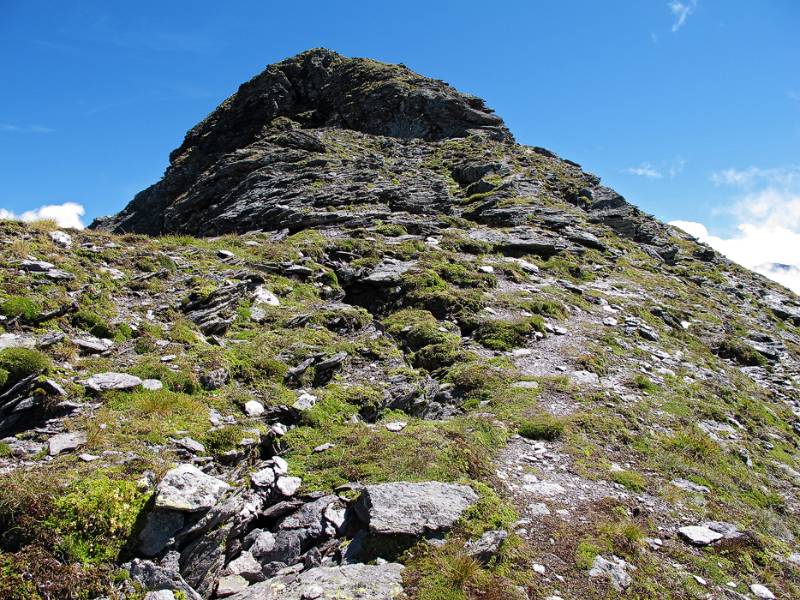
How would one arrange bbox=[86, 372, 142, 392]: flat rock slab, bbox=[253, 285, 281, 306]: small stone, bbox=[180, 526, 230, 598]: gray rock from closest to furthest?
bbox=[180, 526, 230, 598]: gray rock
bbox=[86, 372, 142, 392]: flat rock slab
bbox=[253, 285, 281, 306]: small stone

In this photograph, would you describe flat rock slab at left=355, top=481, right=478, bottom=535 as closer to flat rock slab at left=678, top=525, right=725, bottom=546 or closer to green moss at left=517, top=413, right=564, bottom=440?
green moss at left=517, top=413, right=564, bottom=440

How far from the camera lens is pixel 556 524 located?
8680 millimetres

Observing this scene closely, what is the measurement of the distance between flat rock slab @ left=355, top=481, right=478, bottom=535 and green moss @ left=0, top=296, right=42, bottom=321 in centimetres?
1008

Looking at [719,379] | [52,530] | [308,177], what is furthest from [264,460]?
[308,177]

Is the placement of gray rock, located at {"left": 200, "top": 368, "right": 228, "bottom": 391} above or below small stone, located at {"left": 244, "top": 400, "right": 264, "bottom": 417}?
above

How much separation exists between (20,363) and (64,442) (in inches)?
109

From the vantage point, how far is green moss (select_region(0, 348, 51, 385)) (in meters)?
9.34

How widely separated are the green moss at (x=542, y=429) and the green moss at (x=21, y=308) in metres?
13.1

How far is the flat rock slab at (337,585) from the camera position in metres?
6.18

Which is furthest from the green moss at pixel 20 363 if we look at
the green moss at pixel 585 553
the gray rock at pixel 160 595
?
the green moss at pixel 585 553

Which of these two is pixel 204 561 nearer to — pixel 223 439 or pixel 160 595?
pixel 160 595

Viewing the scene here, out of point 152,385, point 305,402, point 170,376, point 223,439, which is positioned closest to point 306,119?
point 170,376

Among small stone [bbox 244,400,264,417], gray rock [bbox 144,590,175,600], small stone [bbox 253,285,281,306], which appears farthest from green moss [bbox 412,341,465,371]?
gray rock [bbox 144,590,175,600]

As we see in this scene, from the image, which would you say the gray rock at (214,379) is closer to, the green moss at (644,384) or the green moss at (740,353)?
the green moss at (644,384)
